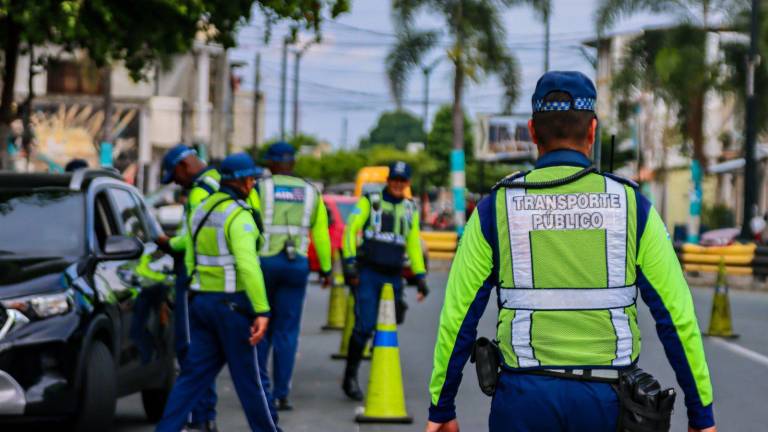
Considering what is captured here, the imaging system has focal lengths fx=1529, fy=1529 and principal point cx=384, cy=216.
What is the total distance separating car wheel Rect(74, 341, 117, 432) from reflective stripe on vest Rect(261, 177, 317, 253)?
232 centimetres

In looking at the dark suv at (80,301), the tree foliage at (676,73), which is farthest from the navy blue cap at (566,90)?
the tree foliage at (676,73)

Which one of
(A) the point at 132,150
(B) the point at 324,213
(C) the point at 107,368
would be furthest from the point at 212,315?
(A) the point at 132,150

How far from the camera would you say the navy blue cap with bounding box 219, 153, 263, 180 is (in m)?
8.21

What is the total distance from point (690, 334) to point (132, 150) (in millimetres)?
59255

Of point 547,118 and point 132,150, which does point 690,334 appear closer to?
point 547,118

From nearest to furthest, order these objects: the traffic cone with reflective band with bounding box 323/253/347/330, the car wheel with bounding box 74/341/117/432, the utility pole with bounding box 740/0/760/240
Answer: the car wheel with bounding box 74/341/117/432 → the traffic cone with reflective band with bounding box 323/253/347/330 → the utility pole with bounding box 740/0/760/240

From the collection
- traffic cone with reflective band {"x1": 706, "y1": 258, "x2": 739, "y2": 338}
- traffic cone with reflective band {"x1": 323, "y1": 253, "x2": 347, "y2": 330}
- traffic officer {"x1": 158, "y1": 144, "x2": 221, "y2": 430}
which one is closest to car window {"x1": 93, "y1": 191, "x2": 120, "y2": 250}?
traffic officer {"x1": 158, "y1": 144, "x2": 221, "y2": 430}

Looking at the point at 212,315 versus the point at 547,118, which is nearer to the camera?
the point at 547,118

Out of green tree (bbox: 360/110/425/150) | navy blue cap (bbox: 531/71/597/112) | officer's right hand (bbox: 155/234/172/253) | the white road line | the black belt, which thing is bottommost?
the white road line

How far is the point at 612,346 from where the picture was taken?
4.31 m

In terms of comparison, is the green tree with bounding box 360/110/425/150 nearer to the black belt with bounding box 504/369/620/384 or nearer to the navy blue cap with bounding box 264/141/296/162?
the navy blue cap with bounding box 264/141/296/162

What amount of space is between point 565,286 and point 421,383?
8.19m

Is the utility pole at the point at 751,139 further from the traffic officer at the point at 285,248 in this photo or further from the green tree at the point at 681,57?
the traffic officer at the point at 285,248

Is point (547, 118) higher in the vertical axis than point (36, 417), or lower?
higher
